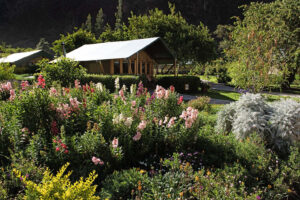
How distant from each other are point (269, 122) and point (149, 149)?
130 inches

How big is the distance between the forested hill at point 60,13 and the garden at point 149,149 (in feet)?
321

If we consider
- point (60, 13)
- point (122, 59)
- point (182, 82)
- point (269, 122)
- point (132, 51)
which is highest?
point (60, 13)

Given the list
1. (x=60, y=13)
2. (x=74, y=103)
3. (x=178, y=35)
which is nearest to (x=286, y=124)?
(x=74, y=103)

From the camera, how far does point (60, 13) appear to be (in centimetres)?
12669

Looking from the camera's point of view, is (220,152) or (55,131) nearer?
(55,131)

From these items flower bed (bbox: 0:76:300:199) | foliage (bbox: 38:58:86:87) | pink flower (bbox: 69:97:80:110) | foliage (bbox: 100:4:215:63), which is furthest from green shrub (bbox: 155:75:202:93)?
pink flower (bbox: 69:97:80:110)

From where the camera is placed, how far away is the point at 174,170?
4.13 m

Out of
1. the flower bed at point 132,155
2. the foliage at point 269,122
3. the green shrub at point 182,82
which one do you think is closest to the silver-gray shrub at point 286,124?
the foliage at point 269,122

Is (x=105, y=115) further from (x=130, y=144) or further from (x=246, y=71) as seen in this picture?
(x=246, y=71)

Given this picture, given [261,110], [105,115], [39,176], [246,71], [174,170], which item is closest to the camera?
[39,176]

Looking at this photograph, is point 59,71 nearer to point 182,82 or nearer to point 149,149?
point 182,82

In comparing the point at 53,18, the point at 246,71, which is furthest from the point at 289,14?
the point at 53,18

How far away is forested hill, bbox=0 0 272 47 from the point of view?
3812 inches

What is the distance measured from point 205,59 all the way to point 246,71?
66.4 ft
